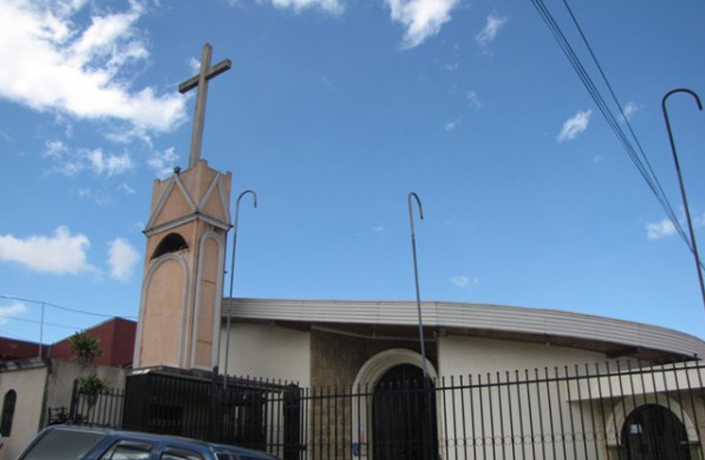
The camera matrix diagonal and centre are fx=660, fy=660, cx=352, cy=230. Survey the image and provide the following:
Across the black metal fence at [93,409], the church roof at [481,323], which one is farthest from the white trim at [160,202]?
the black metal fence at [93,409]

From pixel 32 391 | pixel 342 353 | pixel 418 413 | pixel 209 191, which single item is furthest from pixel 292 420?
pixel 209 191

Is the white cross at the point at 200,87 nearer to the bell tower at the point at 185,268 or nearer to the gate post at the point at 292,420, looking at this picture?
the bell tower at the point at 185,268

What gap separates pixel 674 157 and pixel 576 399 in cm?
655

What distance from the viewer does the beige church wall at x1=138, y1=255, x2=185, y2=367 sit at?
16.0m

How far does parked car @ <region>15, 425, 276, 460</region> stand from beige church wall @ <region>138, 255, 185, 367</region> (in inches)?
377

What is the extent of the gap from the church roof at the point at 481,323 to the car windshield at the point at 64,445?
1022 cm

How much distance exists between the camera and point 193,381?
14719 millimetres

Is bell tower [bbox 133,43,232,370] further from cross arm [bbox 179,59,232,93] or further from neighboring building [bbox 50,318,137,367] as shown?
neighboring building [bbox 50,318,137,367]

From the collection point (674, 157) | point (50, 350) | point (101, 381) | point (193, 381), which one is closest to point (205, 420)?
point (193, 381)

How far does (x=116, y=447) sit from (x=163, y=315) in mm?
10884

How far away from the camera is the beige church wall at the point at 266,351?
58.1ft

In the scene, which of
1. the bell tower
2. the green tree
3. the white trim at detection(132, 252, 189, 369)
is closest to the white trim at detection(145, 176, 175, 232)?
the bell tower

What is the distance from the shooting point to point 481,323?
50.7 feet

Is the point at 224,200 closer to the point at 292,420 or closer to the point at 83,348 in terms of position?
the point at 83,348
